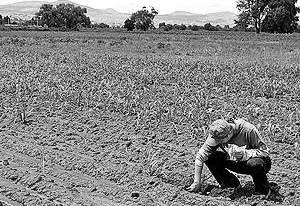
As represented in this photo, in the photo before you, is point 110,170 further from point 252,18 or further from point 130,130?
point 252,18

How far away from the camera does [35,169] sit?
634 cm

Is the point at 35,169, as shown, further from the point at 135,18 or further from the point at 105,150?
the point at 135,18

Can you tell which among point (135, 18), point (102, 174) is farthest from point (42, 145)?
point (135, 18)

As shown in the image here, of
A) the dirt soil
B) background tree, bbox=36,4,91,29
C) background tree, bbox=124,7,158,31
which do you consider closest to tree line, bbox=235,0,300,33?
background tree, bbox=124,7,158,31

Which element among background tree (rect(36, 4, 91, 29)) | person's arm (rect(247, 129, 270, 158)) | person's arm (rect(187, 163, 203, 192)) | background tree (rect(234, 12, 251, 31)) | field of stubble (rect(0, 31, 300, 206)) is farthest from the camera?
background tree (rect(36, 4, 91, 29))

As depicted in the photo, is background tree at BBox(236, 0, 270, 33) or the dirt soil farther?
background tree at BBox(236, 0, 270, 33)

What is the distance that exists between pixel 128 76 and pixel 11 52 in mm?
9226

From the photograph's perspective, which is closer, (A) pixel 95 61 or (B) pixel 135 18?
(A) pixel 95 61

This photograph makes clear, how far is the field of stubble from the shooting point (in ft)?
18.1

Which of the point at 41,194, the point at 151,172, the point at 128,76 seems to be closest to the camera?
the point at 41,194

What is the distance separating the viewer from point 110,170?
6.19 m

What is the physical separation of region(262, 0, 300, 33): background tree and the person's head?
6322cm

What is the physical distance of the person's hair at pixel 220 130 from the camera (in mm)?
4883

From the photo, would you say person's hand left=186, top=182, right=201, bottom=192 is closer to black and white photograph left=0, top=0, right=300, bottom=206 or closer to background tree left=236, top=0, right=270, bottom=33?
black and white photograph left=0, top=0, right=300, bottom=206
